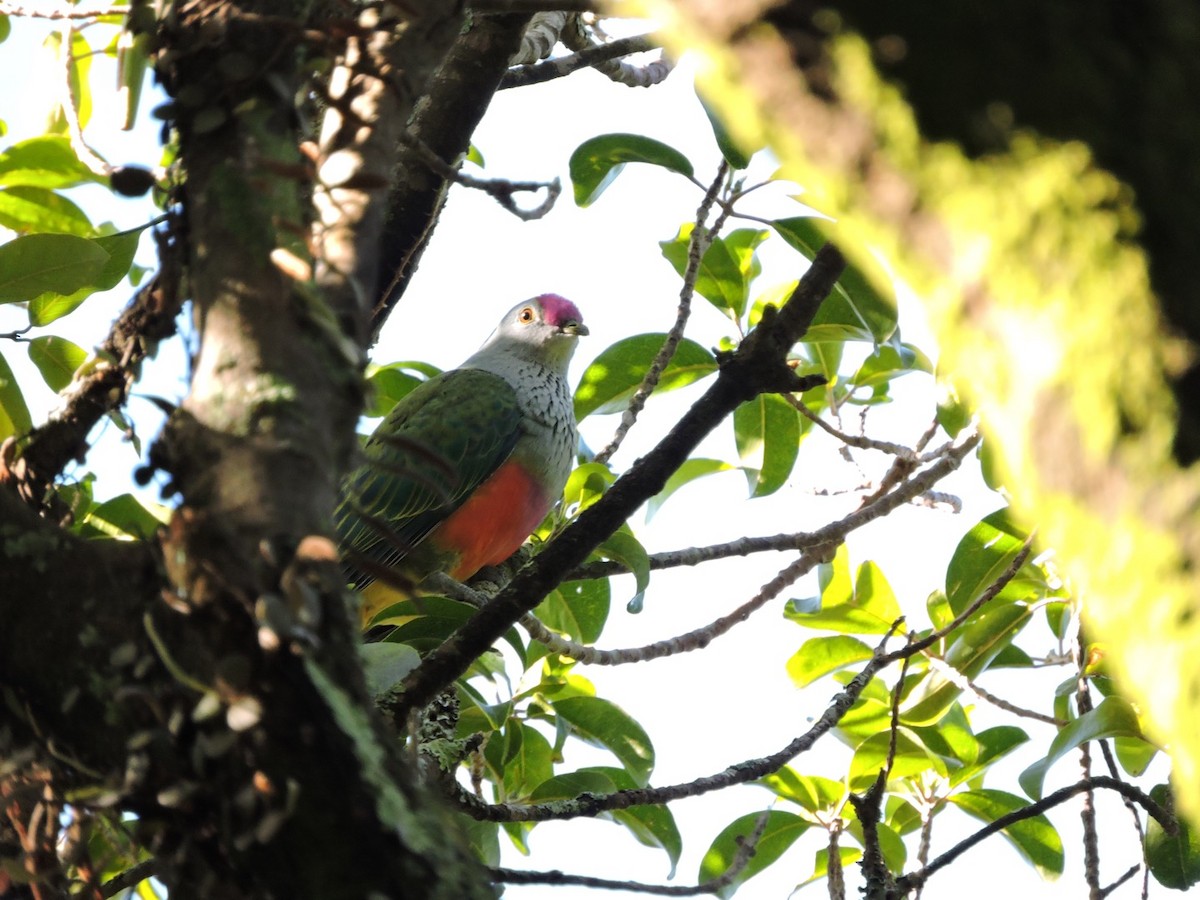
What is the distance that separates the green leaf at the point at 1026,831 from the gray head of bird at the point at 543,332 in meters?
2.56

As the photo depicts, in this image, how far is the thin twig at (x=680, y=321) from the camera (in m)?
2.79

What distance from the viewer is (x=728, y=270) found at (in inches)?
132

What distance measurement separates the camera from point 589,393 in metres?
3.27

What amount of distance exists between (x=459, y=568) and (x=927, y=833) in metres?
1.68

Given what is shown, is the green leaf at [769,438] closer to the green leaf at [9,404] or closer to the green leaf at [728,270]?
the green leaf at [728,270]

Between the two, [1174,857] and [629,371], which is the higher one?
[629,371]

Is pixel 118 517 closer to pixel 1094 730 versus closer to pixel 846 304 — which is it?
pixel 846 304

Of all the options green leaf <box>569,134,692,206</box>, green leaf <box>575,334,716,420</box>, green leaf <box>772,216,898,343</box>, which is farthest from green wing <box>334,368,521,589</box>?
green leaf <box>772,216,898,343</box>

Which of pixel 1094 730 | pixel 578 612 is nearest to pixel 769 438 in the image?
pixel 578 612

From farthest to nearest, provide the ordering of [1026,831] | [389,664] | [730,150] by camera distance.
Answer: [1026,831] < [730,150] < [389,664]

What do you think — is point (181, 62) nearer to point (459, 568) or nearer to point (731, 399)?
point (731, 399)

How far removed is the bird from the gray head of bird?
0.19m

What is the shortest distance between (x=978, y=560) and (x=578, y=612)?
0.99 meters

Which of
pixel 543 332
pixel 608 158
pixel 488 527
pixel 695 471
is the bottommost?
pixel 488 527
